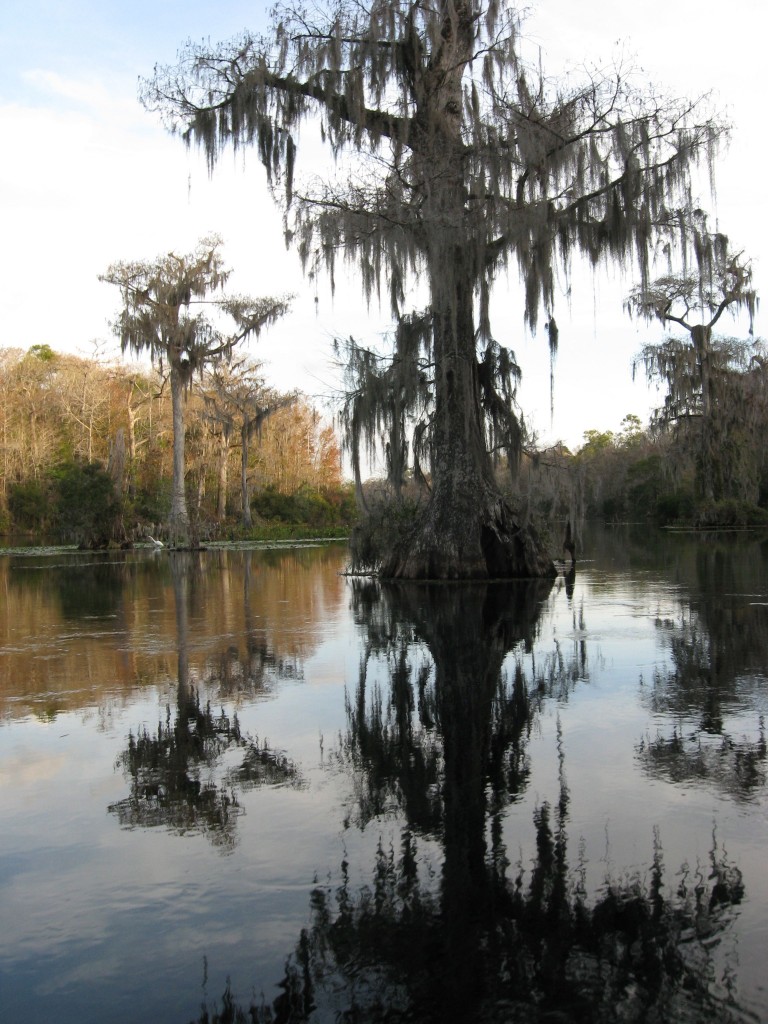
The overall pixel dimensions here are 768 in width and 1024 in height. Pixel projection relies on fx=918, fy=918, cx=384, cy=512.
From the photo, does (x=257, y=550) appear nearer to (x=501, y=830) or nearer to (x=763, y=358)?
(x=763, y=358)

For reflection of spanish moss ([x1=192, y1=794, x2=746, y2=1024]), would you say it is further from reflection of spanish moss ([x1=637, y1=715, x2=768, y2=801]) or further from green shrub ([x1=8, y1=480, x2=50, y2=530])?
green shrub ([x1=8, y1=480, x2=50, y2=530])

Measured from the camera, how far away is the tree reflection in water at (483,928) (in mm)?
2480

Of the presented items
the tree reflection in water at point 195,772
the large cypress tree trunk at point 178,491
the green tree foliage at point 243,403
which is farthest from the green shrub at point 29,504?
the tree reflection in water at point 195,772

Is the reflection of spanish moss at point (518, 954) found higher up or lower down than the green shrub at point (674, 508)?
lower down

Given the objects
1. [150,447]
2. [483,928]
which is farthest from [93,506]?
[483,928]

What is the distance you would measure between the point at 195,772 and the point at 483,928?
2234mm

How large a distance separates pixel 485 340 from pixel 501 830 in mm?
13764

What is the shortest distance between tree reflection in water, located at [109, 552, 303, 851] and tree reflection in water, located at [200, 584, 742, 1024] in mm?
545

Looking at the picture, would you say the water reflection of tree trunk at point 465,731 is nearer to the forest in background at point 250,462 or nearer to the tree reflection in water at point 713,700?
the tree reflection in water at point 713,700

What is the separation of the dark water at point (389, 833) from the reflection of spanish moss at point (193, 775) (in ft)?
0.07

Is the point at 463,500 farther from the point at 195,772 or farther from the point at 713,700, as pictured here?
the point at 195,772

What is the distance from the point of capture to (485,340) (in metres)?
16.7

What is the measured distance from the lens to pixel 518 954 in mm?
2738

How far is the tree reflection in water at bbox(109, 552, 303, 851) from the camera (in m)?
4.02
